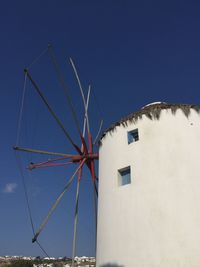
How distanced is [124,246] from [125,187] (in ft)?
9.67

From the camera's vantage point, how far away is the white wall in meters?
14.0

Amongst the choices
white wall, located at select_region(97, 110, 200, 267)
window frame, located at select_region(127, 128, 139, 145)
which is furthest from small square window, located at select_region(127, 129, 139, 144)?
white wall, located at select_region(97, 110, 200, 267)

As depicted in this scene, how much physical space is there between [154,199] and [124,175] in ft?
9.14

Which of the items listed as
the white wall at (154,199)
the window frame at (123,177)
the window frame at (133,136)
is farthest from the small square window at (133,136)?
the window frame at (123,177)

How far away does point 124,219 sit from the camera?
52.6 ft

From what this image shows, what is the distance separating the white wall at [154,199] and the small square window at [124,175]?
0.25 meters

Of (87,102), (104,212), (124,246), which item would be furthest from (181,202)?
(87,102)

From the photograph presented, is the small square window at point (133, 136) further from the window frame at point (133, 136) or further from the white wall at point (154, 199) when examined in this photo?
the white wall at point (154, 199)

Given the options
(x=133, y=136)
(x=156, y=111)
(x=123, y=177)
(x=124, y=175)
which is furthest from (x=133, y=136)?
(x=123, y=177)

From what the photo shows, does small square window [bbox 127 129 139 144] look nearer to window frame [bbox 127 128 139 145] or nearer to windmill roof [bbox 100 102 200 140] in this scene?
→ window frame [bbox 127 128 139 145]

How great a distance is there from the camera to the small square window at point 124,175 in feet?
56.2

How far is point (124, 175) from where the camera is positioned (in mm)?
17578

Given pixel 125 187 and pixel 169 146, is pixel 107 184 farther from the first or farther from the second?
pixel 169 146

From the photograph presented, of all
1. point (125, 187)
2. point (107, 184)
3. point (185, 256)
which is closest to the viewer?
point (185, 256)
